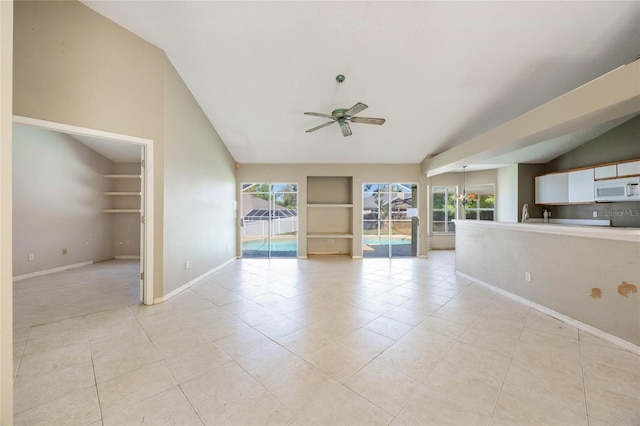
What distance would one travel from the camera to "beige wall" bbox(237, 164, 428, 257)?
22.7ft

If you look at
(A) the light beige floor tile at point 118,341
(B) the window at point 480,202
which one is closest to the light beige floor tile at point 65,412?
(A) the light beige floor tile at point 118,341

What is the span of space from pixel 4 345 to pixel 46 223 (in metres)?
5.70

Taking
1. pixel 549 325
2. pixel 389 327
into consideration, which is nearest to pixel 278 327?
pixel 389 327

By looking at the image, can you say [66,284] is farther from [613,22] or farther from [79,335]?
[613,22]

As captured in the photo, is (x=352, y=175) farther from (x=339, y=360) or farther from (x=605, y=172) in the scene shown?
(x=339, y=360)

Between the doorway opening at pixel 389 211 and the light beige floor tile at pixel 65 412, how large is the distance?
6.25m

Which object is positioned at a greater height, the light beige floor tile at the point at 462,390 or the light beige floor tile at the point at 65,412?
the light beige floor tile at the point at 65,412

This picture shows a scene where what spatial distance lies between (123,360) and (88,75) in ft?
11.0

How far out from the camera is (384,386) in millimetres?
1843

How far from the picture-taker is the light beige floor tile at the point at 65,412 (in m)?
1.52

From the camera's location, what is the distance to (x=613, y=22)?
286 centimetres

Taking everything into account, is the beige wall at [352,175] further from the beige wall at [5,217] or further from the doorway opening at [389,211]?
the beige wall at [5,217]

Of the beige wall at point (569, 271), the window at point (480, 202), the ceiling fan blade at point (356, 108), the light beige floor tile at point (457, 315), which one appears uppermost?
the ceiling fan blade at point (356, 108)

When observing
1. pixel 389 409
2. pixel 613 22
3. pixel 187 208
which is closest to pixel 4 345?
pixel 389 409
